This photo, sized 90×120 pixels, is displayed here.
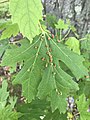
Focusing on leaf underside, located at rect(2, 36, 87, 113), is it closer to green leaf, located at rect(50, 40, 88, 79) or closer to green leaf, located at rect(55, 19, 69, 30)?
green leaf, located at rect(50, 40, 88, 79)

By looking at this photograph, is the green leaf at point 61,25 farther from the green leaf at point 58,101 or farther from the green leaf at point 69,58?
the green leaf at point 58,101

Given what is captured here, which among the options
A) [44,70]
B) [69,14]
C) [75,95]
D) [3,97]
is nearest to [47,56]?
[44,70]

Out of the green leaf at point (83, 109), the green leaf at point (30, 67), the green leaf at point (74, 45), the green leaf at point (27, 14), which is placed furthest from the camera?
the green leaf at point (74, 45)

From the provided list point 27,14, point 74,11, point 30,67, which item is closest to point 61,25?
point 74,11

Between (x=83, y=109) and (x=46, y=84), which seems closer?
(x=46, y=84)

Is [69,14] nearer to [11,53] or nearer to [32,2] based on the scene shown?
[11,53]

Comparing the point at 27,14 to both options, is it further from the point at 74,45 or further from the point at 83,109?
the point at 74,45

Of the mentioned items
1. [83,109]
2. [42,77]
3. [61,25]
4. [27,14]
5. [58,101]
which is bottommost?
[83,109]

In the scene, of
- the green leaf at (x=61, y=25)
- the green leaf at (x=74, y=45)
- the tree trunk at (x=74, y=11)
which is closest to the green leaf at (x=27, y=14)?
the green leaf at (x=74, y=45)
